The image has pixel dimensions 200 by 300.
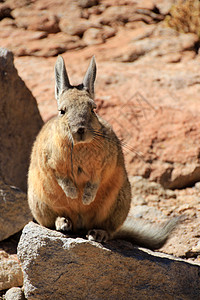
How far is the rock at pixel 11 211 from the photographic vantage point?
5461 mm

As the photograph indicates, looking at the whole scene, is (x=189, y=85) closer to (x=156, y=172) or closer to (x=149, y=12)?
(x=156, y=172)

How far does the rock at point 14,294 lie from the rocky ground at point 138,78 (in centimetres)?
86

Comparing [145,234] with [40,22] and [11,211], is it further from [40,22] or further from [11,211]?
[40,22]

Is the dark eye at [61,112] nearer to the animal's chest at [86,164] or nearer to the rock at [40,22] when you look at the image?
the animal's chest at [86,164]

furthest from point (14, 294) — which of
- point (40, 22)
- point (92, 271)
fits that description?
point (40, 22)

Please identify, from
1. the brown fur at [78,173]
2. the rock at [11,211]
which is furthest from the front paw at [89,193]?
the rock at [11,211]

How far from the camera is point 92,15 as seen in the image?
33.3 ft

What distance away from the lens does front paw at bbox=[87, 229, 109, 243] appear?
4.37 meters

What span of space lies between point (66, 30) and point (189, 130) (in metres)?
4.46

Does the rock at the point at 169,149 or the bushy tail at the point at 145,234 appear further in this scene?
the rock at the point at 169,149

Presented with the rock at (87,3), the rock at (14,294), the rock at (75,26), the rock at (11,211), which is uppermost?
the rock at (87,3)

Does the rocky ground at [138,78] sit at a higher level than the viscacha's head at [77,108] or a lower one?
lower

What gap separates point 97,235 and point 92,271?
0.37 metres

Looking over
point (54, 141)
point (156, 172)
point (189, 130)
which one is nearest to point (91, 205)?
point (54, 141)
